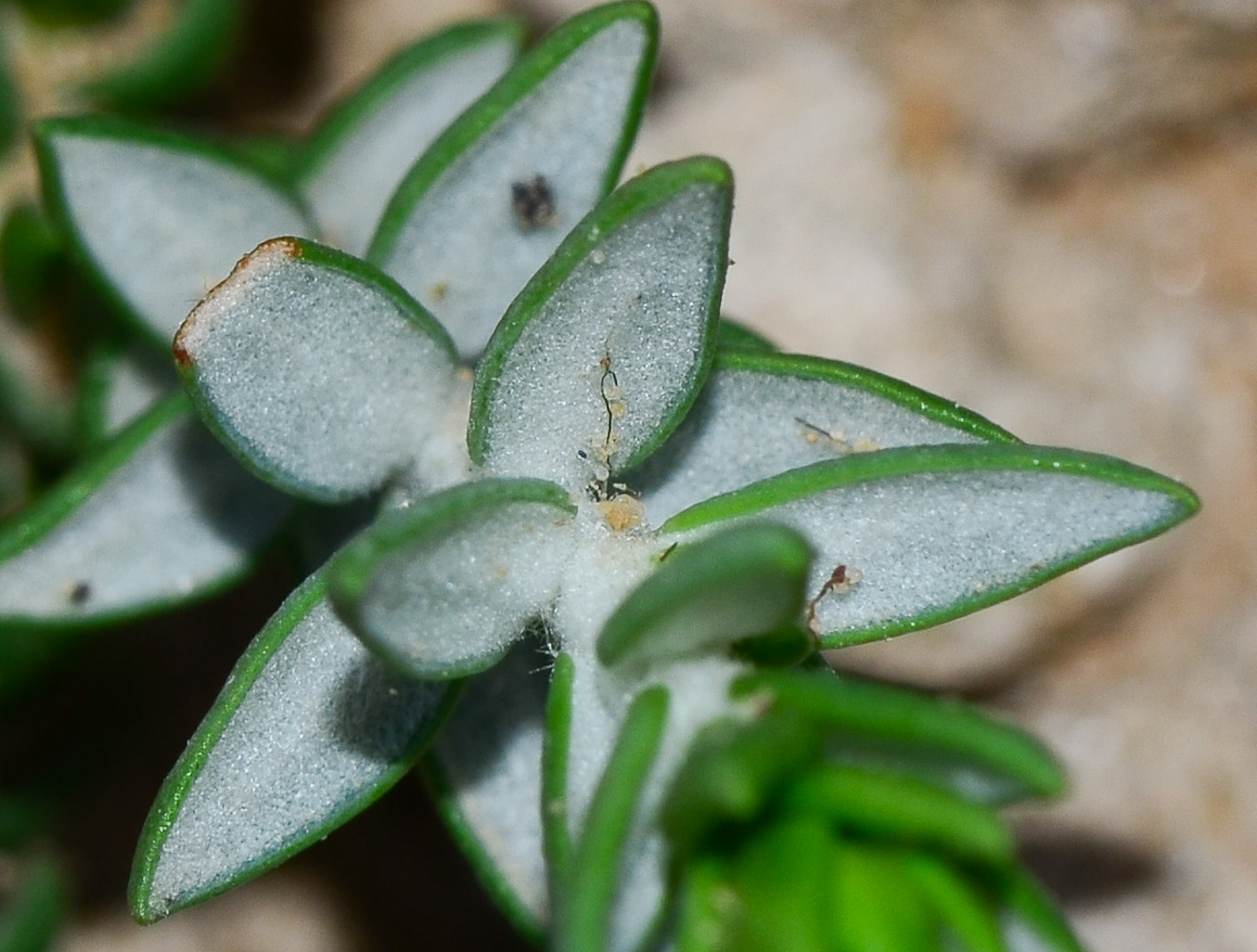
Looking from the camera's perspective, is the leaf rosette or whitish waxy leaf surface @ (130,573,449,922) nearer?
the leaf rosette

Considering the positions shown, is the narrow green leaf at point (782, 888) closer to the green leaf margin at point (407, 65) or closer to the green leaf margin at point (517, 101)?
the green leaf margin at point (517, 101)

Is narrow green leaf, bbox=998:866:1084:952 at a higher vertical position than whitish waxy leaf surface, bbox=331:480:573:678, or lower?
lower

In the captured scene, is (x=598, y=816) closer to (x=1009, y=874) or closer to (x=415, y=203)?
(x=1009, y=874)

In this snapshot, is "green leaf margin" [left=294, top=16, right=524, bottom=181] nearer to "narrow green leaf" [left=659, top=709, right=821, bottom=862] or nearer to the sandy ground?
the sandy ground

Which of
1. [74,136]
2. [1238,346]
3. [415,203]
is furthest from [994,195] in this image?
[74,136]

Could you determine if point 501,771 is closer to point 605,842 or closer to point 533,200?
point 605,842

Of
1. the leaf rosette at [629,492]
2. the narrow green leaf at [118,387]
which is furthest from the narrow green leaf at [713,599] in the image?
the narrow green leaf at [118,387]

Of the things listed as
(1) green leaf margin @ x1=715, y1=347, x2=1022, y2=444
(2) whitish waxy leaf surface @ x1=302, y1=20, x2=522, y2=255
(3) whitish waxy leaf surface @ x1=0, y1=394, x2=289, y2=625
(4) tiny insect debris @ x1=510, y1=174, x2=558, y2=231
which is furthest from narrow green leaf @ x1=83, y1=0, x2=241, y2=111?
(1) green leaf margin @ x1=715, y1=347, x2=1022, y2=444
